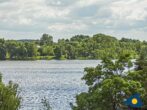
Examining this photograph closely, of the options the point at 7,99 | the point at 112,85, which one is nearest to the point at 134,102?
the point at 112,85

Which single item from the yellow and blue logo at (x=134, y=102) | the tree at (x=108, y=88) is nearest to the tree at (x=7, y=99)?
the tree at (x=108, y=88)

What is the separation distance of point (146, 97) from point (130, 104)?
6.94 ft

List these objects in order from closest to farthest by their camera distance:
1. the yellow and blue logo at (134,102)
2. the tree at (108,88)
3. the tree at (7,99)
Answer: the yellow and blue logo at (134,102), the tree at (7,99), the tree at (108,88)

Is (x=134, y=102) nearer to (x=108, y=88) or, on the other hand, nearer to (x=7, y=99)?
(x=108, y=88)

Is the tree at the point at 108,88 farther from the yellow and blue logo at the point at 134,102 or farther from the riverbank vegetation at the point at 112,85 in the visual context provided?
the yellow and blue logo at the point at 134,102

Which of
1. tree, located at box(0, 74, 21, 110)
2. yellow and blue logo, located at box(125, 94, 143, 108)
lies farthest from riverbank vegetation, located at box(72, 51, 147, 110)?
tree, located at box(0, 74, 21, 110)

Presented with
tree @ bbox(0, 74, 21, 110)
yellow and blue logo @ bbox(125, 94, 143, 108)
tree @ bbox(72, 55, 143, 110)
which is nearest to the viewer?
yellow and blue logo @ bbox(125, 94, 143, 108)

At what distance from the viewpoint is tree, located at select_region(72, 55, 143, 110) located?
29.6 m

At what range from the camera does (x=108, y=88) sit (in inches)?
1159

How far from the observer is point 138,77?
3119 centimetres

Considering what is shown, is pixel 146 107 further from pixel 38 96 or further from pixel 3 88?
pixel 38 96

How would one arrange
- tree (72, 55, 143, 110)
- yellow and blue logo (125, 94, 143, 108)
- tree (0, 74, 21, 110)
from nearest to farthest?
yellow and blue logo (125, 94, 143, 108)
tree (0, 74, 21, 110)
tree (72, 55, 143, 110)

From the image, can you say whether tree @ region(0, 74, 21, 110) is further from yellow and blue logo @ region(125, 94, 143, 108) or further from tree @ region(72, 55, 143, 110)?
yellow and blue logo @ region(125, 94, 143, 108)

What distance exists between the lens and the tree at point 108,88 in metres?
29.6
